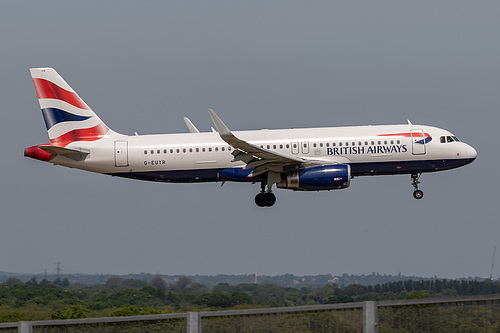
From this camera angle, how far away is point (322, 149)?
4534 cm

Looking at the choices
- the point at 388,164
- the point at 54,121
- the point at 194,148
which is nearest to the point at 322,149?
→ the point at 388,164

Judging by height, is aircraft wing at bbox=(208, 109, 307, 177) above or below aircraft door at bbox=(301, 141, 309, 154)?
below

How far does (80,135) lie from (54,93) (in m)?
3.69

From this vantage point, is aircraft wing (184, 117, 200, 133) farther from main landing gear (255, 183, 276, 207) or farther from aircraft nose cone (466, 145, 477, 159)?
aircraft nose cone (466, 145, 477, 159)

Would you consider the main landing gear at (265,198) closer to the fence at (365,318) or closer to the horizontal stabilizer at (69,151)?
the horizontal stabilizer at (69,151)

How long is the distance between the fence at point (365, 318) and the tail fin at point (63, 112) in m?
34.7

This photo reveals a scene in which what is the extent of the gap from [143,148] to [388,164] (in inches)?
603

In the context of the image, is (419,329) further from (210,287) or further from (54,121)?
(54,121)

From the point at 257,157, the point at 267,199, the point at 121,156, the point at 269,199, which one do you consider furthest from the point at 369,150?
the point at 121,156

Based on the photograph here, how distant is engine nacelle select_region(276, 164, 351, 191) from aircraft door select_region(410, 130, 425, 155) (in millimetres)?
4356

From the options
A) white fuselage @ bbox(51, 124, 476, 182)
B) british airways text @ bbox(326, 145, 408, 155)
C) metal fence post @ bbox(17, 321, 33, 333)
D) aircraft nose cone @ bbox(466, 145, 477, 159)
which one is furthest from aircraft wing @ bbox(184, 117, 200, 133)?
metal fence post @ bbox(17, 321, 33, 333)

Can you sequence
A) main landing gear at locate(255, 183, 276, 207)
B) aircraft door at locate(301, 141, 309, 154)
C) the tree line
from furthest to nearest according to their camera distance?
main landing gear at locate(255, 183, 276, 207)
aircraft door at locate(301, 141, 309, 154)
the tree line

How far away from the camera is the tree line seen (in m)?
31.0

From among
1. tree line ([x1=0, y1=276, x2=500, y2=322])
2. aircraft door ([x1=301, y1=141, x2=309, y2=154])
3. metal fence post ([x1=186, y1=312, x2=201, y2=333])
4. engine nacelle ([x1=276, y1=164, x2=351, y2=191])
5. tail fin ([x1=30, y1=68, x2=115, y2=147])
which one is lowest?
tree line ([x1=0, y1=276, x2=500, y2=322])
